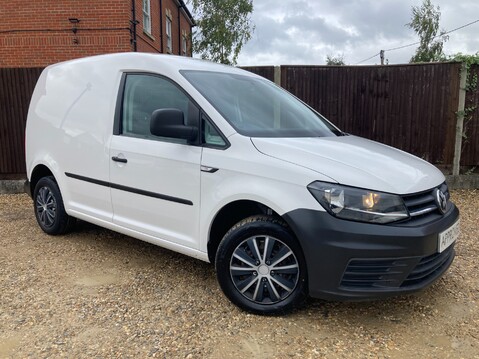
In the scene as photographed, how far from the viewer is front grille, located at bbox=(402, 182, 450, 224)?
2625 mm

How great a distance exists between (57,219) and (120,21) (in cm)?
720

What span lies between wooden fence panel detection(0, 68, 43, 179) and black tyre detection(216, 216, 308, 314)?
229 inches

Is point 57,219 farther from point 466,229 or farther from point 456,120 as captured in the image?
point 456,120

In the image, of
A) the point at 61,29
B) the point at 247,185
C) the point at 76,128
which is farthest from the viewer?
the point at 61,29

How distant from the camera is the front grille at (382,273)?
100 inches

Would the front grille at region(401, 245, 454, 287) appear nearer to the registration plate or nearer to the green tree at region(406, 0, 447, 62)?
the registration plate

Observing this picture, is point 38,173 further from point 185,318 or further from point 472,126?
point 472,126

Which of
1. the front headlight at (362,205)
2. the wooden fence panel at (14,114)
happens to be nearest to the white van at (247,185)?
the front headlight at (362,205)

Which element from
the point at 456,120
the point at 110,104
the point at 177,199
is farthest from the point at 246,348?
the point at 456,120

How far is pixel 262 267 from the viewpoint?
2.87m

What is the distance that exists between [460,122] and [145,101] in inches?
222

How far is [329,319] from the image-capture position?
2.92 meters

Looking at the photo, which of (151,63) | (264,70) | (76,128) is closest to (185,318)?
(151,63)

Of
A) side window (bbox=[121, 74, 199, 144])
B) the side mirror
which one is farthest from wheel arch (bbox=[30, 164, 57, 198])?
the side mirror
